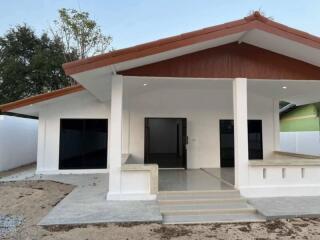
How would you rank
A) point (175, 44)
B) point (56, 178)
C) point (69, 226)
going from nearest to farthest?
point (69, 226) < point (175, 44) < point (56, 178)

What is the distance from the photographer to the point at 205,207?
6109 millimetres

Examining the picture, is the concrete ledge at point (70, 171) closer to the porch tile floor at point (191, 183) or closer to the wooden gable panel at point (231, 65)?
the porch tile floor at point (191, 183)

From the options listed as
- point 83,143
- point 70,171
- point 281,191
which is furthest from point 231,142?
point 70,171

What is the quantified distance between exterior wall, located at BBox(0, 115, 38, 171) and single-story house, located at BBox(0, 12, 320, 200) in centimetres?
267

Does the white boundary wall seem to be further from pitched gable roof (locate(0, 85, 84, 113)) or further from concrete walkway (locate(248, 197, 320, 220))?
pitched gable roof (locate(0, 85, 84, 113))

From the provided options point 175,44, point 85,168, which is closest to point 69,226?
point 175,44

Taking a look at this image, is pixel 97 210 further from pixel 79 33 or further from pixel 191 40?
pixel 79 33

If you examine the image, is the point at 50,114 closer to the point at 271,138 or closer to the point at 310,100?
the point at 271,138

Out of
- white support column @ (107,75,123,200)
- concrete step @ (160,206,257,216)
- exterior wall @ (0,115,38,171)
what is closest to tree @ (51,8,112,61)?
exterior wall @ (0,115,38,171)

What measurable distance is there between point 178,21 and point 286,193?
Answer: 1993cm

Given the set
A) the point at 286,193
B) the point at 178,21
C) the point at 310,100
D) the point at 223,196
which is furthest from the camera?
the point at 178,21

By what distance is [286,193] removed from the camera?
7004 mm

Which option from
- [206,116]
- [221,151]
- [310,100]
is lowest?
[221,151]

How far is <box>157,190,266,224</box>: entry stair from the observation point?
5.60 m
